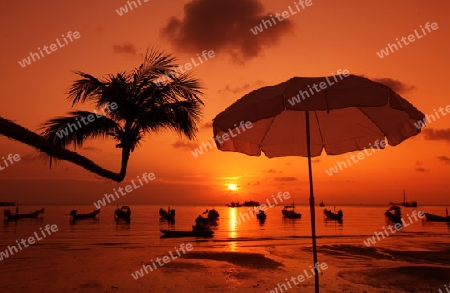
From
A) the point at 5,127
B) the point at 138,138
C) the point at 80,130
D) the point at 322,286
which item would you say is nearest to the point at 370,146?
the point at 138,138

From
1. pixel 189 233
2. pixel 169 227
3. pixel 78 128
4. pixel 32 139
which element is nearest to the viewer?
pixel 32 139

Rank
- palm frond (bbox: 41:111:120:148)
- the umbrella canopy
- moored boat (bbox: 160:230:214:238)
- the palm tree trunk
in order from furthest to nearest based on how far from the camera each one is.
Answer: moored boat (bbox: 160:230:214:238)
palm frond (bbox: 41:111:120:148)
the umbrella canopy
the palm tree trunk

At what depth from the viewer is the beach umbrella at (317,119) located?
390cm

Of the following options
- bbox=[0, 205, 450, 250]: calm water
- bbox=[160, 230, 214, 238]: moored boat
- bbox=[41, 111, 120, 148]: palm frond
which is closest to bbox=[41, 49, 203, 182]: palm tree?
bbox=[41, 111, 120, 148]: palm frond

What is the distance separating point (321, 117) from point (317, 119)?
0.07 metres

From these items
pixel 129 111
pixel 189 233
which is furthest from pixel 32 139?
pixel 189 233

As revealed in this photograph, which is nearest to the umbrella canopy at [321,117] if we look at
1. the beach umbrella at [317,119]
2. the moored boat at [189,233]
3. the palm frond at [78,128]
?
the beach umbrella at [317,119]

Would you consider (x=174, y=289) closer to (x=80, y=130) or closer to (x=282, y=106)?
(x=80, y=130)

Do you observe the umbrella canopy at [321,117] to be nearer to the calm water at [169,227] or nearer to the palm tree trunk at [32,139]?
the palm tree trunk at [32,139]

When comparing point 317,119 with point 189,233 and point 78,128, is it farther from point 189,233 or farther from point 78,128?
point 189,233

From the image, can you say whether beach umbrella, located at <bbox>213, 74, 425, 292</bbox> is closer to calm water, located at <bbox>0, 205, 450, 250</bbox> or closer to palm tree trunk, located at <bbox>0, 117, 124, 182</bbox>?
palm tree trunk, located at <bbox>0, 117, 124, 182</bbox>

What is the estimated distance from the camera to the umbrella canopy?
12.8 ft

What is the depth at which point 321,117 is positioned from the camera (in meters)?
5.96

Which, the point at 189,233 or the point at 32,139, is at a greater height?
the point at 32,139
